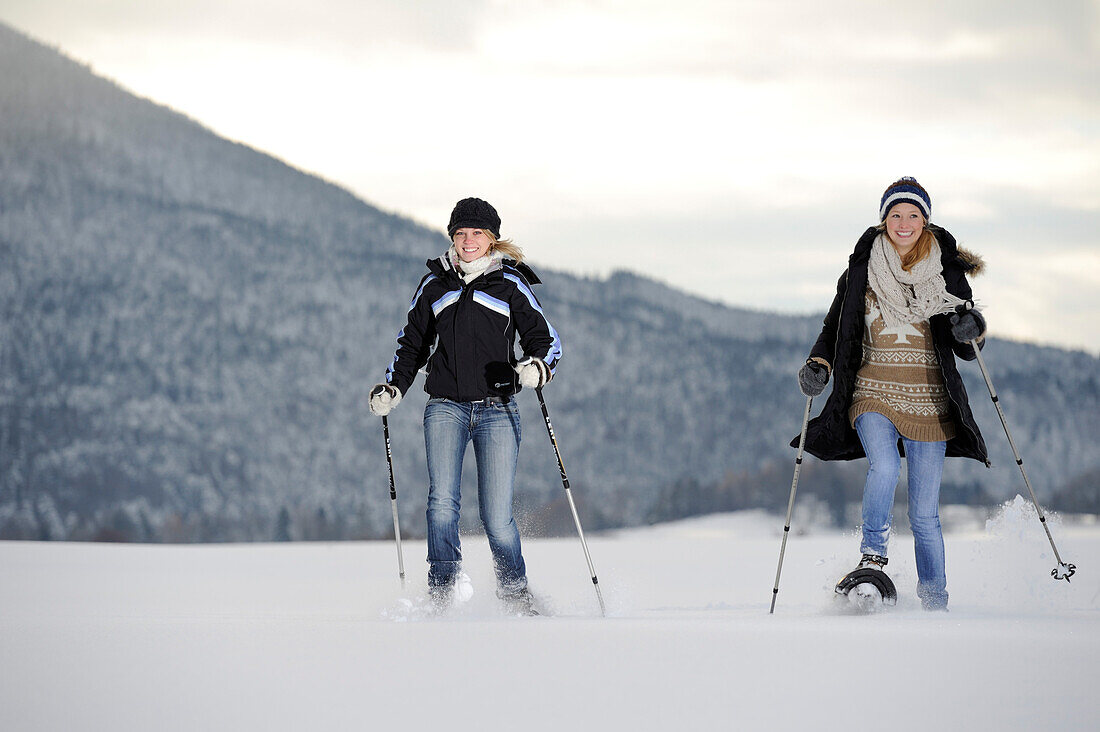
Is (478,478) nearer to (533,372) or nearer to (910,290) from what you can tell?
(533,372)

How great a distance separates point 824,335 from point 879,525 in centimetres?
87

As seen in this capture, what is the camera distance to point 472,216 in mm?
5004

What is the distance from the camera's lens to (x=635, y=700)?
308cm

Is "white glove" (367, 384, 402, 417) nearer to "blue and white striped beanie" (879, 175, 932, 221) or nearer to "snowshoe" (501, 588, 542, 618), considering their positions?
"snowshoe" (501, 588, 542, 618)

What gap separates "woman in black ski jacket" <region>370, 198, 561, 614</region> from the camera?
4887 mm

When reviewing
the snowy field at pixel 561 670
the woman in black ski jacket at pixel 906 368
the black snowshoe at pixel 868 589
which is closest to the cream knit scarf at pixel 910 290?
the woman in black ski jacket at pixel 906 368

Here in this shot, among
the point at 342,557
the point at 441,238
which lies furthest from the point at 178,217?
the point at 342,557

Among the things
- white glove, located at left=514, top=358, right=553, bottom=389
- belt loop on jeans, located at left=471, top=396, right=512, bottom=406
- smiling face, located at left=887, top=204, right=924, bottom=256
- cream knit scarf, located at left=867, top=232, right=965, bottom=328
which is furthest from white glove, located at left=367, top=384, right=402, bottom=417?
smiling face, located at left=887, top=204, right=924, bottom=256

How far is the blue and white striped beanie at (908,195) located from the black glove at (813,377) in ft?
2.32

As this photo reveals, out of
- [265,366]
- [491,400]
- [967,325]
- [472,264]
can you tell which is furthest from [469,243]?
[265,366]

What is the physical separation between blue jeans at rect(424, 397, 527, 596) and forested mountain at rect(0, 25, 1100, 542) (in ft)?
109

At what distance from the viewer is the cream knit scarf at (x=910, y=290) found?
16.3 ft

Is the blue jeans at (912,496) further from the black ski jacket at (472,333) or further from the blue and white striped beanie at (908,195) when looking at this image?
the black ski jacket at (472,333)

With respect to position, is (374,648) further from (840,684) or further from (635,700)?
(840,684)
